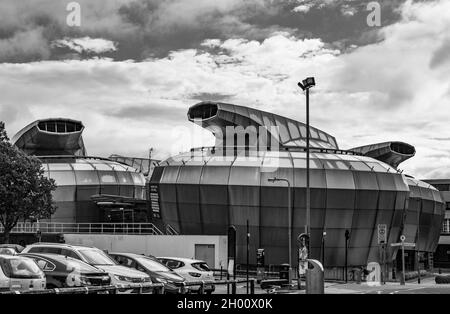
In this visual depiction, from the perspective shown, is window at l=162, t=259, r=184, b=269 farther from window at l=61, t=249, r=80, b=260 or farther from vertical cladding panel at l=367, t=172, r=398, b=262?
vertical cladding panel at l=367, t=172, r=398, b=262

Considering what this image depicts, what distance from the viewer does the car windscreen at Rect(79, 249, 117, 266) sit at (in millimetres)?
24431

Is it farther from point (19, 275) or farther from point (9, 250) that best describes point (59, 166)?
point (19, 275)

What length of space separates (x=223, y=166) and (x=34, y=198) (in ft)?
64.3

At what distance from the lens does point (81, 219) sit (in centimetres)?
8250

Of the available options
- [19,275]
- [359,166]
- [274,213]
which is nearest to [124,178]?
[274,213]

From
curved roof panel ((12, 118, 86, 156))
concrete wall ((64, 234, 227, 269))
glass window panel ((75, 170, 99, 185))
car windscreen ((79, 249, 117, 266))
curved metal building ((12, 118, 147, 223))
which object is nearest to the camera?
car windscreen ((79, 249, 117, 266))

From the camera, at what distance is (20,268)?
18.9m

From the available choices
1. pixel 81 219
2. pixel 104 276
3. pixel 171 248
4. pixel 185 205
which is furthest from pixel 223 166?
pixel 104 276

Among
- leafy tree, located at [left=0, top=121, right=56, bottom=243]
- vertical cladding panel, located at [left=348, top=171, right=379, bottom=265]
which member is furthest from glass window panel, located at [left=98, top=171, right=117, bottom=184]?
vertical cladding panel, located at [left=348, top=171, right=379, bottom=265]

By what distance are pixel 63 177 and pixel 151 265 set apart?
59.5 m

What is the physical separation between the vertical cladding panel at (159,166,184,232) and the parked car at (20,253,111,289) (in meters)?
43.6

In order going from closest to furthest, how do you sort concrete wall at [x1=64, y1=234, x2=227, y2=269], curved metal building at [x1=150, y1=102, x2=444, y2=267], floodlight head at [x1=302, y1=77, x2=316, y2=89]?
1. floodlight head at [x1=302, y1=77, x2=316, y2=89]
2. concrete wall at [x1=64, y1=234, x2=227, y2=269]
3. curved metal building at [x1=150, y1=102, x2=444, y2=267]

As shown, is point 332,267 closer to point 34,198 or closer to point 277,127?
point 277,127

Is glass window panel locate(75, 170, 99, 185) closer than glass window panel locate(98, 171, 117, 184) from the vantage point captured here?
Yes
